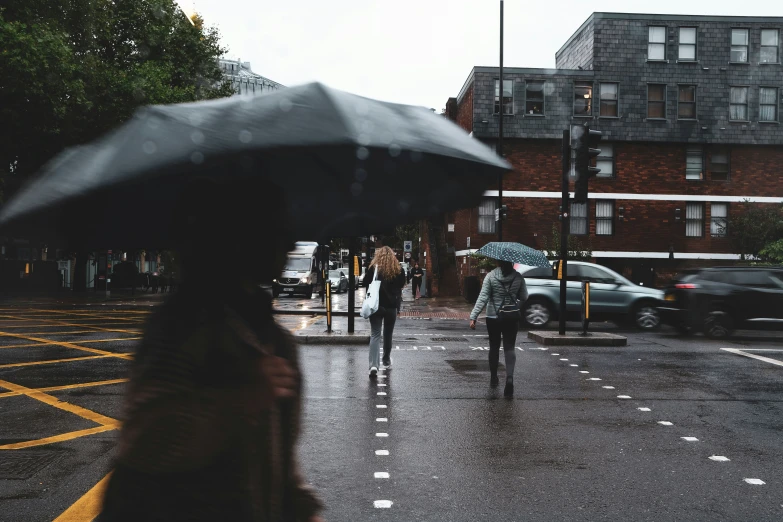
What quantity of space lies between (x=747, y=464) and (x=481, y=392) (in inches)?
147

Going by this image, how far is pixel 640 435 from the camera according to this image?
7117 mm

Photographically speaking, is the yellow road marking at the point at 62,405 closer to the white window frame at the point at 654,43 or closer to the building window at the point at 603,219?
the building window at the point at 603,219

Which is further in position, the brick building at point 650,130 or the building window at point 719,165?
the building window at point 719,165

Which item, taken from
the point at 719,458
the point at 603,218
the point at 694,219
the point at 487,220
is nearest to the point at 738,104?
the point at 694,219

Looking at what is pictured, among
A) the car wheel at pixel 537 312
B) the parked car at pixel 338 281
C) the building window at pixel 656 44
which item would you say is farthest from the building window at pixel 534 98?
the car wheel at pixel 537 312

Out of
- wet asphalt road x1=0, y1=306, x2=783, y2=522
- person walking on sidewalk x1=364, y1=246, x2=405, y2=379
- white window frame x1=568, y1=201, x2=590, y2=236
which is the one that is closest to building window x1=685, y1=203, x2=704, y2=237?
white window frame x1=568, y1=201, x2=590, y2=236

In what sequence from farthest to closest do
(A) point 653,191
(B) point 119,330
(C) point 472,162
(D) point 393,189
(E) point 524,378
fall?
(A) point 653,191, (B) point 119,330, (E) point 524,378, (D) point 393,189, (C) point 472,162

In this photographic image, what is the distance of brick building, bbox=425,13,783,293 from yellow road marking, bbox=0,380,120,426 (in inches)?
1074

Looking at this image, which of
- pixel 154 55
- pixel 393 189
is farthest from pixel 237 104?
pixel 154 55

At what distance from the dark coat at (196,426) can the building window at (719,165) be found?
37.6 metres

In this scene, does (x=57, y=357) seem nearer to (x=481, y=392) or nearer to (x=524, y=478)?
(x=481, y=392)

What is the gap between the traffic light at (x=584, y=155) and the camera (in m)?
14.1

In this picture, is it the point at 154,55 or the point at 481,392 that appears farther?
the point at 154,55

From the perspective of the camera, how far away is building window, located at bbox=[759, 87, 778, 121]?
35844mm
